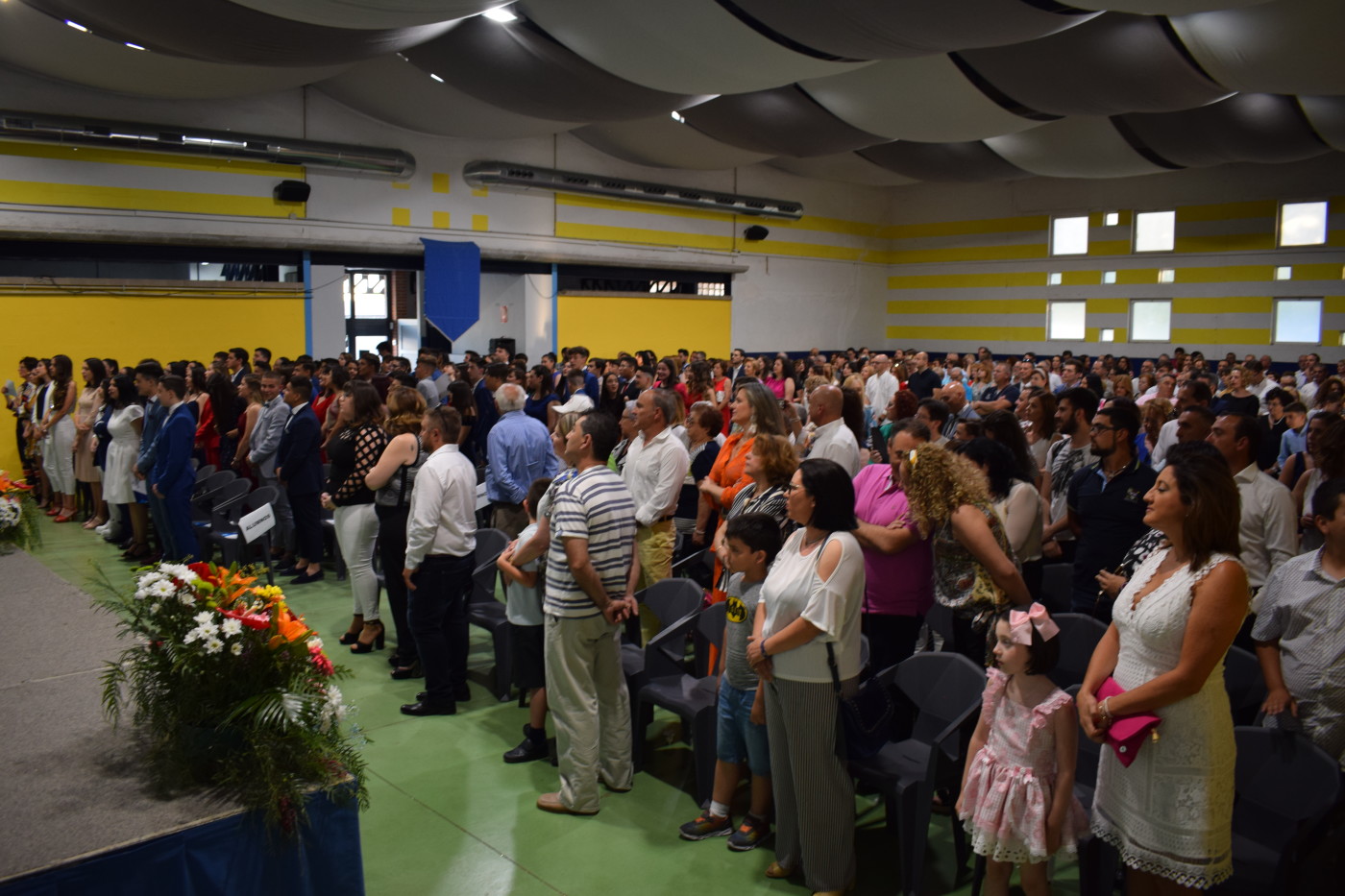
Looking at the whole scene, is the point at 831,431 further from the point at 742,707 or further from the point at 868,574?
the point at 742,707

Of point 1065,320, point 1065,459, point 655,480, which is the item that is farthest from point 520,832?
point 1065,320

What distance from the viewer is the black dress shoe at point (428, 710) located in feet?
15.8

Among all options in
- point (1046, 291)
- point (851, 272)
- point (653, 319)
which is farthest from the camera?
point (851, 272)

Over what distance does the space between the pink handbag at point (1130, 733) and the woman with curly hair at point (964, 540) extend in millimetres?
881

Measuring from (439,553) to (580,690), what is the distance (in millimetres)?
1217

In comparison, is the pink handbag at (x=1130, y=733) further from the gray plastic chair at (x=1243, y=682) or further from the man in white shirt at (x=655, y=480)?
the man in white shirt at (x=655, y=480)

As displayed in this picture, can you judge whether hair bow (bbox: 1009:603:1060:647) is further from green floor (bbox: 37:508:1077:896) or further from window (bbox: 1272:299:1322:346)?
window (bbox: 1272:299:1322:346)

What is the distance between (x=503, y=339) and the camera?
1585 centimetres

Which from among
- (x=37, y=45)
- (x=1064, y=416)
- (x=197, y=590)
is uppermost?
(x=37, y=45)

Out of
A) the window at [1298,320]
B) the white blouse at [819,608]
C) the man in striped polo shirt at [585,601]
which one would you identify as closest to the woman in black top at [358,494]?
the man in striped polo shirt at [585,601]

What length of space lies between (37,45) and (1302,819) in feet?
41.2

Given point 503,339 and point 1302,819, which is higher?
point 503,339

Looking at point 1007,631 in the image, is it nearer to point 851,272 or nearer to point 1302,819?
point 1302,819

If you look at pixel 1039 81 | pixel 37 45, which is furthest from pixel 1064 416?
pixel 37 45
